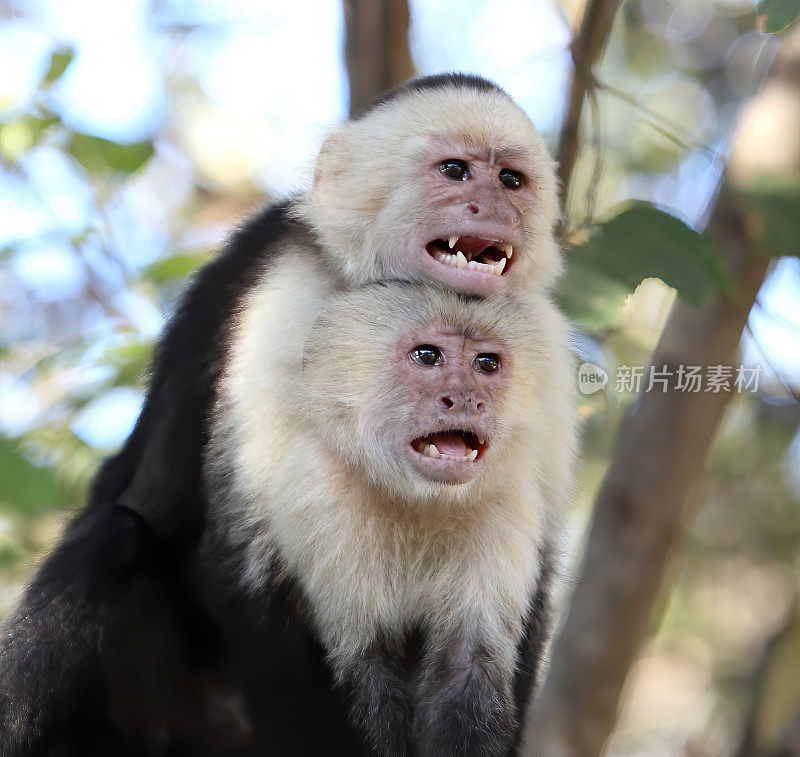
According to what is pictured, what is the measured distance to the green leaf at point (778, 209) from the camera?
2.45 m

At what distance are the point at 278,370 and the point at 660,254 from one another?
904 millimetres

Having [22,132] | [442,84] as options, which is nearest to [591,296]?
[442,84]

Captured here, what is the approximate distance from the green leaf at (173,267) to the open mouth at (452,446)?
1.09 m

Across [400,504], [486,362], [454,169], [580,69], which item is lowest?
[400,504]

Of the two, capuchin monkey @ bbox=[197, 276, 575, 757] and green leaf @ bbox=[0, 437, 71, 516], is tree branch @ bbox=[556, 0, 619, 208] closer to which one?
capuchin monkey @ bbox=[197, 276, 575, 757]

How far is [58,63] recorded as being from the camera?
2857mm

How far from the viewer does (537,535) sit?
225cm

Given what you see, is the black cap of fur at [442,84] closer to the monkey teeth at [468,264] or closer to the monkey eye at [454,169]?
the monkey eye at [454,169]

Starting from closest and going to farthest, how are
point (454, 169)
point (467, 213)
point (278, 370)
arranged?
1. point (278, 370)
2. point (467, 213)
3. point (454, 169)

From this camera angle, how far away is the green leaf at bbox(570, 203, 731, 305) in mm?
2201

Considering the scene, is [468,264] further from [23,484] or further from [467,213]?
[23,484]

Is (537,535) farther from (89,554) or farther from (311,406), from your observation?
(89,554)

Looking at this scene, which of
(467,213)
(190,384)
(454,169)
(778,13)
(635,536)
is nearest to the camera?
(778,13)

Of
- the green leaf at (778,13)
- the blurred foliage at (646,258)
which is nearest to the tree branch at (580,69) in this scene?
the blurred foliage at (646,258)
